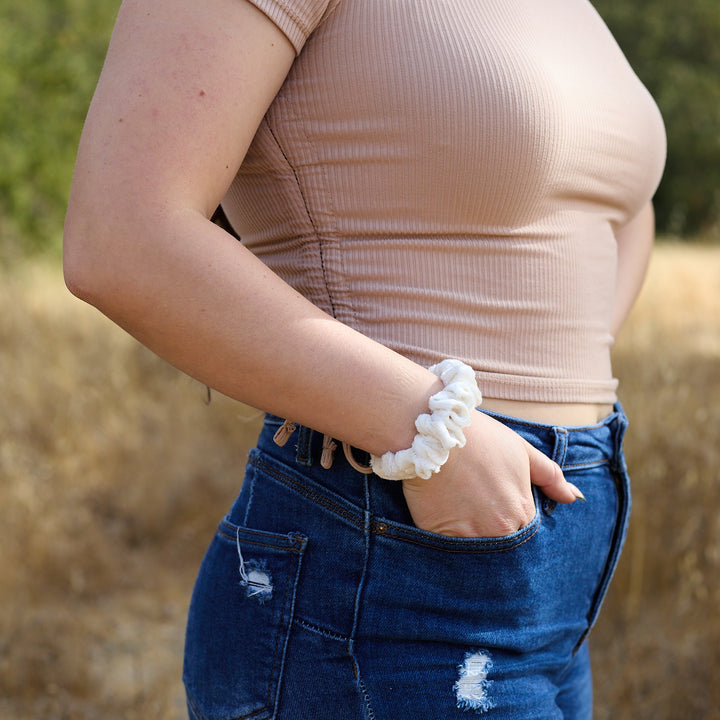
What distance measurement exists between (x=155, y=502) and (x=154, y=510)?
1.6 inches

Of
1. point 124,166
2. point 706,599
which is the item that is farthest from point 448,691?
point 706,599

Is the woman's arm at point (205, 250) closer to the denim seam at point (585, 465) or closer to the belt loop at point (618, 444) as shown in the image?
the denim seam at point (585, 465)

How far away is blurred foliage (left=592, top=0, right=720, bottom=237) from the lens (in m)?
14.4

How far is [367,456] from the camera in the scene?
33.2 inches

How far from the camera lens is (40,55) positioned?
947cm

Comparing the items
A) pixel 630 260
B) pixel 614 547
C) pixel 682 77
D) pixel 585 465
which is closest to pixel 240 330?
pixel 585 465

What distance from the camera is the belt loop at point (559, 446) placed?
89 centimetres

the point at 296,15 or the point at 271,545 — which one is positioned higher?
the point at 296,15

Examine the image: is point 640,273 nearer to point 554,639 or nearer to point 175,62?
point 554,639

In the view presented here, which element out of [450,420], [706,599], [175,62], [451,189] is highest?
[175,62]

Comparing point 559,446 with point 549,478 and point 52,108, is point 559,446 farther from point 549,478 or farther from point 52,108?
point 52,108

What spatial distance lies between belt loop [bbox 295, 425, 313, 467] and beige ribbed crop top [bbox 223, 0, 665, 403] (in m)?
→ 0.12

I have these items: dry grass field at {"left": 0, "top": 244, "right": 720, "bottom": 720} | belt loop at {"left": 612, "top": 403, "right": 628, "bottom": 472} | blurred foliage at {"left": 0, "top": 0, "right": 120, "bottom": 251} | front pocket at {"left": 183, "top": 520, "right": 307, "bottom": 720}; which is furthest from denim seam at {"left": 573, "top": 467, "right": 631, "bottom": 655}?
blurred foliage at {"left": 0, "top": 0, "right": 120, "bottom": 251}

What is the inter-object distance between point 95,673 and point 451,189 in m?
2.75
